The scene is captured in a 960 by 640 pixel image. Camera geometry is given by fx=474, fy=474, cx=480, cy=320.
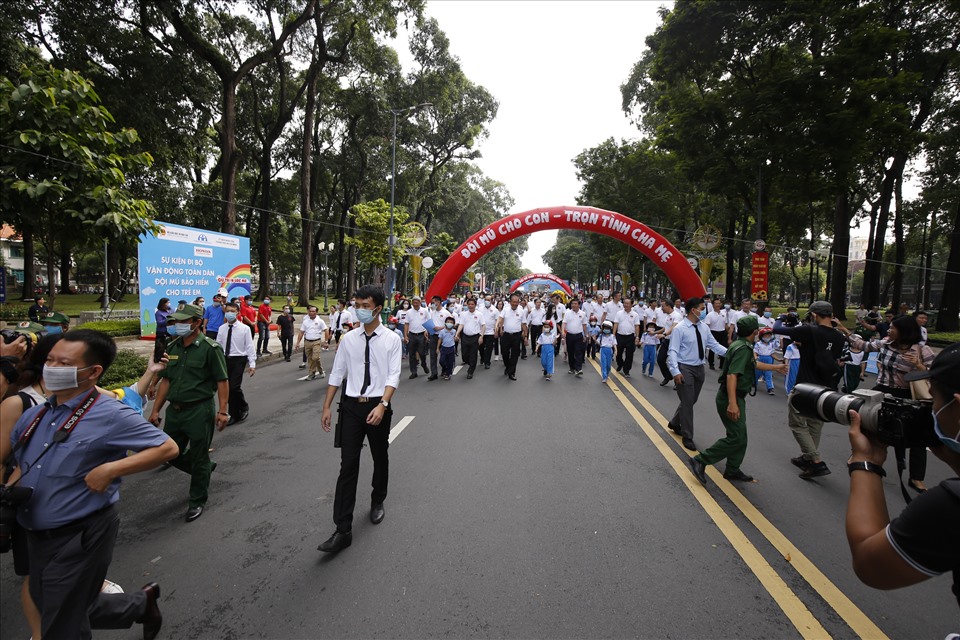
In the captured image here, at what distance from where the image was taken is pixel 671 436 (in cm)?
598

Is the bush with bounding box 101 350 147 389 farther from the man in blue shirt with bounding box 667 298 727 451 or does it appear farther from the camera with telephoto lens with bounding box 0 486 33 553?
the man in blue shirt with bounding box 667 298 727 451

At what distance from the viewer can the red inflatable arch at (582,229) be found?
15516 mm

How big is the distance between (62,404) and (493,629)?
7.51ft

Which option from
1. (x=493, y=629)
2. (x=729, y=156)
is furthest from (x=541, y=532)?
(x=729, y=156)

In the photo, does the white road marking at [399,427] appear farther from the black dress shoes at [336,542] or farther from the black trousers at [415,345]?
the black trousers at [415,345]

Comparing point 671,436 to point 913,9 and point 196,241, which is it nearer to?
point 196,241

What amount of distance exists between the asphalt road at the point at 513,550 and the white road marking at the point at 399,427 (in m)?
0.23

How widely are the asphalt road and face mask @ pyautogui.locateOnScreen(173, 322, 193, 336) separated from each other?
1.45 m

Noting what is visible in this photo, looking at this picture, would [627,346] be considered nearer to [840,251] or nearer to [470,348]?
[470,348]

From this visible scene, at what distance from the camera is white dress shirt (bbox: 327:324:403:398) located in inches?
143

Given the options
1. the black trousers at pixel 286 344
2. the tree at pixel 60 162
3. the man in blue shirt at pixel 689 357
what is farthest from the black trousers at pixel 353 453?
the black trousers at pixel 286 344

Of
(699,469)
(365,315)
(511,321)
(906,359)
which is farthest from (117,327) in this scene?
(906,359)

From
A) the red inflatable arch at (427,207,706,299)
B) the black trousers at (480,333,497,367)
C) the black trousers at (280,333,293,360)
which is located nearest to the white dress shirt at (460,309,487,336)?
the black trousers at (480,333,497,367)

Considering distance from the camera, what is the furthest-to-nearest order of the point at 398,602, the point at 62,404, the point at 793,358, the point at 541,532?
Answer: the point at 793,358, the point at 541,532, the point at 398,602, the point at 62,404
